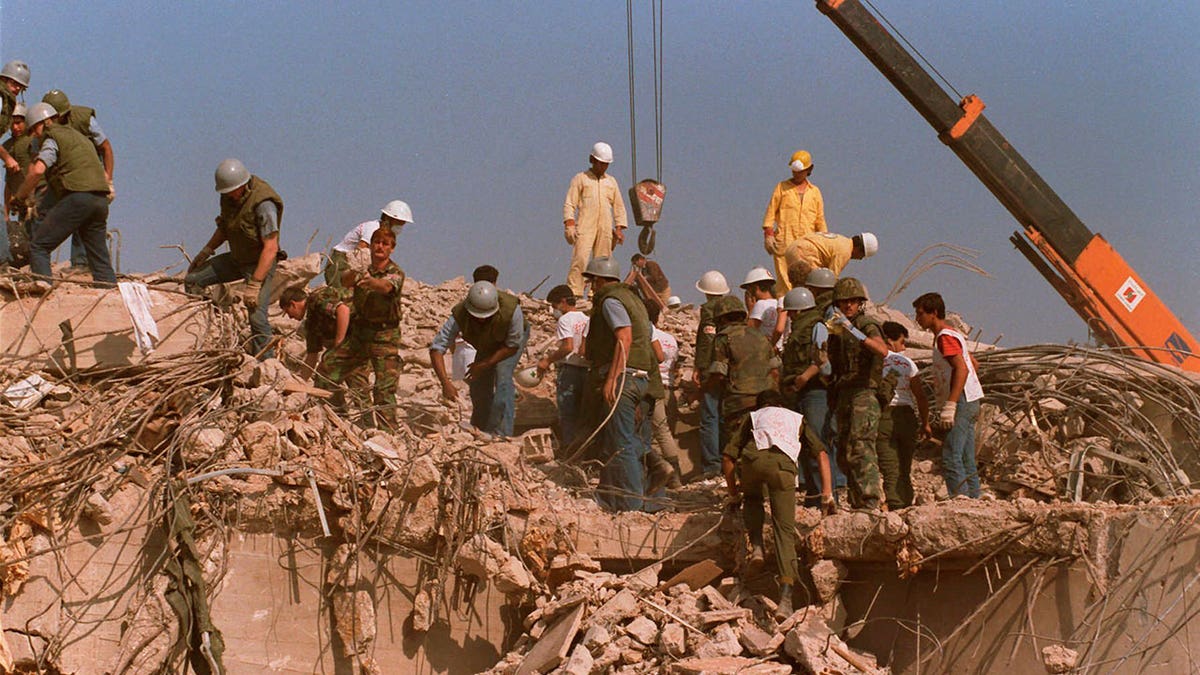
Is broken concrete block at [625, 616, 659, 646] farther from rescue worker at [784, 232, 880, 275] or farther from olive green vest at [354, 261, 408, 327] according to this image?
rescue worker at [784, 232, 880, 275]

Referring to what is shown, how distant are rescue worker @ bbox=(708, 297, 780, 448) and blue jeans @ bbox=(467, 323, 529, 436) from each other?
150cm

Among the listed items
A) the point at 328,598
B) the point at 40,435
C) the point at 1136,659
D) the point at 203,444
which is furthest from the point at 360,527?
the point at 1136,659

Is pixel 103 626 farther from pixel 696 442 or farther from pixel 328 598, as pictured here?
pixel 696 442

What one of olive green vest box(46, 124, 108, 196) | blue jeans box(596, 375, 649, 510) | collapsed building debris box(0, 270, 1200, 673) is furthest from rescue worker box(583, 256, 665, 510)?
olive green vest box(46, 124, 108, 196)

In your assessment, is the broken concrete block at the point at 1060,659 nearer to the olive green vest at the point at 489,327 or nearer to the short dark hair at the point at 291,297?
the olive green vest at the point at 489,327

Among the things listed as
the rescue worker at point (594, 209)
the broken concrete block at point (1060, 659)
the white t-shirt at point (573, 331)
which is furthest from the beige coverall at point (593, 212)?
the broken concrete block at point (1060, 659)

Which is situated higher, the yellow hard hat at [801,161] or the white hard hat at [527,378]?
the yellow hard hat at [801,161]

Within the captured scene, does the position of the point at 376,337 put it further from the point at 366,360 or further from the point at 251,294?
the point at 251,294

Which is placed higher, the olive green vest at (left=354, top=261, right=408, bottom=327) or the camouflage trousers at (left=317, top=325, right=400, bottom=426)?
the olive green vest at (left=354, top=261, right=408, bottom=327)

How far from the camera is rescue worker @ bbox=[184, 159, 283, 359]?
29.8 feet

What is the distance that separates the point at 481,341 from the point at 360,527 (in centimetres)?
217

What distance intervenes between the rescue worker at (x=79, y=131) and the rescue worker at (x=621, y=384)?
3.71m

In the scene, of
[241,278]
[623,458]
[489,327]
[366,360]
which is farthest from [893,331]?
[241,278]

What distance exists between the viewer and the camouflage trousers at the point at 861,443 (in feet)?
28.5
